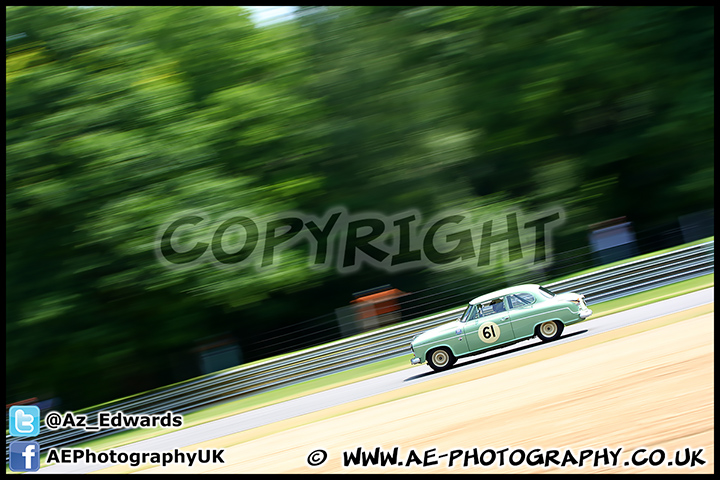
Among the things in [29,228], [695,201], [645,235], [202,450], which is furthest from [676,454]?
[29,228]

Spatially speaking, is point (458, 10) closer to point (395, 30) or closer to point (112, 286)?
point (395, 30)

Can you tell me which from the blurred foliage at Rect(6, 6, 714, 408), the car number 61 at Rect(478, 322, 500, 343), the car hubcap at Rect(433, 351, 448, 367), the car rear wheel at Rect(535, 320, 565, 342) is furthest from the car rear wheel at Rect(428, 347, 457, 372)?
the blurred foliage at Rect(6, 6, 714, 408)

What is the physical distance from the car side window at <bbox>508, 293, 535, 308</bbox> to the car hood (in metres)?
0.46

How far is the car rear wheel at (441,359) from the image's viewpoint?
4.30 meters

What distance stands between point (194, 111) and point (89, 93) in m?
1.33

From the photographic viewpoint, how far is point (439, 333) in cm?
443

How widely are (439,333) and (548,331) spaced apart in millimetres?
834

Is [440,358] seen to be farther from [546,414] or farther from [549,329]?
[546,414]

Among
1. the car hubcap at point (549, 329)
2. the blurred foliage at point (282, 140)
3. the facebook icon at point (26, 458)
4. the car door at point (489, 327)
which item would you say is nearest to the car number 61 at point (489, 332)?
the car door at point (489, 327)

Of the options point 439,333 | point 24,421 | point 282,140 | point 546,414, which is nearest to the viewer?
point 546,414

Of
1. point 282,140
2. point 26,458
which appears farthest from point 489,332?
point 282,140

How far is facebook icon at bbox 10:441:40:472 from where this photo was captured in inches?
144

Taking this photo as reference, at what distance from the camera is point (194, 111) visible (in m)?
7.80

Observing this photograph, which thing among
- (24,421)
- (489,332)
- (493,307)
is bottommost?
(24,421)
